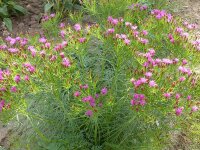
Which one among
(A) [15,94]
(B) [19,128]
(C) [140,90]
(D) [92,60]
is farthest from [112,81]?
(B) [19,128]

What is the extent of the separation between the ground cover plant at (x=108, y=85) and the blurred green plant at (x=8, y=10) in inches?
97.2

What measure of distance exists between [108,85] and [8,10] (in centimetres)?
324

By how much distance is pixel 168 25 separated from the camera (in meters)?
2.95

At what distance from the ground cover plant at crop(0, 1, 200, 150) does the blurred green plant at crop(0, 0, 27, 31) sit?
247cm

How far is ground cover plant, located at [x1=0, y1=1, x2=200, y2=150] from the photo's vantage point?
7.98 feet

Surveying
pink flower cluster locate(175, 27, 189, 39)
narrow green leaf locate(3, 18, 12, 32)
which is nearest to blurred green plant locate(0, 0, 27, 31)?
narrow green leaf locate(3, 18, 12, 32)

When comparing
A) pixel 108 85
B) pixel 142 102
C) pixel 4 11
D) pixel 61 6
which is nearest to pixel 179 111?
pixel 142 102

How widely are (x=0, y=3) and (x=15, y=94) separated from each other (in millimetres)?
3474

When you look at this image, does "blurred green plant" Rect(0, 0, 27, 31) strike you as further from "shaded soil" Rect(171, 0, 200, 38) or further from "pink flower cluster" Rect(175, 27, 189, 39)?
"pink flower cluster" Rect(175, 27, 189, 39)

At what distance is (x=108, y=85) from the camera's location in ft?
10.5

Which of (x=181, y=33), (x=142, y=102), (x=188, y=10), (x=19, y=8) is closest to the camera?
(x=142, y=102)

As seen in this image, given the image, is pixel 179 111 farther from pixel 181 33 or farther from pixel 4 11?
pixel 4 11

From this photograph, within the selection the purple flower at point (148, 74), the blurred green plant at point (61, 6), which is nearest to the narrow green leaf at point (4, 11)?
the blurred green plant at point (61, 6)

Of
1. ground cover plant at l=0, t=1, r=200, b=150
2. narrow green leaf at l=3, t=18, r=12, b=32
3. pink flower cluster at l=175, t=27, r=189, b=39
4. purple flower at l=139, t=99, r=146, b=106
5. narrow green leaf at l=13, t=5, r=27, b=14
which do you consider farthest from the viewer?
narrow green leaf at l=13, t=5, r=27, b=14
